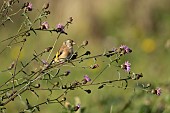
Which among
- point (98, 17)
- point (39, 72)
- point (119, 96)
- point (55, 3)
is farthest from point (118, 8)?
point (39, 72)

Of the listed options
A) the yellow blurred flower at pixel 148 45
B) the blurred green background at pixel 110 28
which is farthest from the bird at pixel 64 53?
the yellow blurred flower at pixel 148 45

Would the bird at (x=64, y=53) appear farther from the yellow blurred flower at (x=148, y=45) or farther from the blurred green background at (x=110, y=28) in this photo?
the yellow blurred flower at (x=148, y=45)

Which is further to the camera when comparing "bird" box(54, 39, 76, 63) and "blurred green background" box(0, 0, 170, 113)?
"blurred green background" box(0, 0, 170, 113)

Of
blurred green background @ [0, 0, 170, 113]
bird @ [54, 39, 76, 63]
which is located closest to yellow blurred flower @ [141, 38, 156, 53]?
blurred green background @ [0, 0, 170, 113]

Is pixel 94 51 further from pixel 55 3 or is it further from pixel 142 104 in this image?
pixel 142 104

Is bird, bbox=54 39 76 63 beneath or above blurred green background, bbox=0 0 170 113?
beneath

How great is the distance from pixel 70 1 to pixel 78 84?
949cm

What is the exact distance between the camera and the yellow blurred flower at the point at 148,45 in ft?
31.9

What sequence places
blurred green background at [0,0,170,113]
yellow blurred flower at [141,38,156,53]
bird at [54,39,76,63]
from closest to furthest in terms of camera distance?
bird at [54,39,76,63] < blurred green background at [0,0,170,113] < yellow blurred flower at [141,38,156,53]

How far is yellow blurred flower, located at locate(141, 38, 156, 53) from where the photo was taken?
31.9 feet

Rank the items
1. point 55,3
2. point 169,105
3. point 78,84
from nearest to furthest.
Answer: point 78,84
point 169,105
point 55,3

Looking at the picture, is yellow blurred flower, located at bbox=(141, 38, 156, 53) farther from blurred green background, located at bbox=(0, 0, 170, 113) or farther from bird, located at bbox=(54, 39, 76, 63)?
bird, located at bbox=(54, 39, 76, 63)

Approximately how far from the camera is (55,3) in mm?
12562

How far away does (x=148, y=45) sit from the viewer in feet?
32.7
